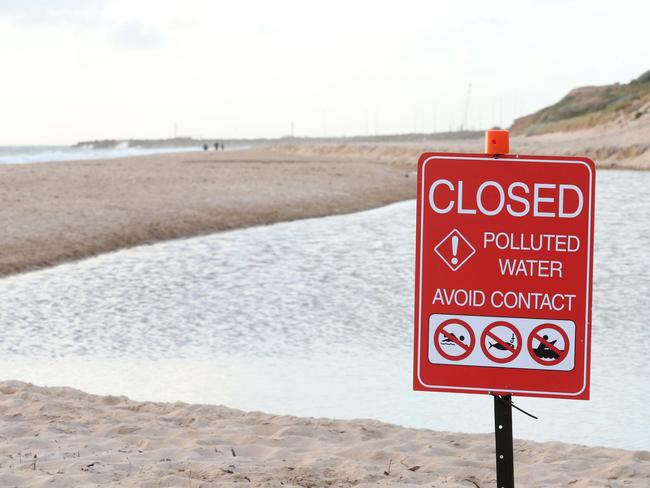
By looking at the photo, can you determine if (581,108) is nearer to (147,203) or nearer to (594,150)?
(594,150)

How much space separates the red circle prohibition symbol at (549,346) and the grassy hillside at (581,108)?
101463mm

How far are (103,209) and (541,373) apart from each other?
2292 centimetres

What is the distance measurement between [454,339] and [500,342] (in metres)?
0.19

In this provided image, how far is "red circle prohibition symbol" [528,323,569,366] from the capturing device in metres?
4.15

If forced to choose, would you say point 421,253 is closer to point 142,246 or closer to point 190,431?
point 190,431

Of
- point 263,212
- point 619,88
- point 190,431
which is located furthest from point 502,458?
point 619,88

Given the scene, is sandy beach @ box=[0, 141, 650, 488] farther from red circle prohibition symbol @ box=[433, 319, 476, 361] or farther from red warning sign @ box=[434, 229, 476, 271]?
red warning sign @ box=[434, 229, 476, 271]

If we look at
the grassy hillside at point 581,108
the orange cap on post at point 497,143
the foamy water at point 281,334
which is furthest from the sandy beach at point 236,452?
the grassy hillside at point 581,108

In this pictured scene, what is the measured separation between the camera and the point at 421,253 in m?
4.21

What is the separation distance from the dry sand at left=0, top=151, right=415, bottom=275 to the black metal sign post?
47.6 ft

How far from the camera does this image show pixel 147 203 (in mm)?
28422

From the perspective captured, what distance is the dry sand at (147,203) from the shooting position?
20953 mm

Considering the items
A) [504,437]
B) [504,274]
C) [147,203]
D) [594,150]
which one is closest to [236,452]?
[504,437]

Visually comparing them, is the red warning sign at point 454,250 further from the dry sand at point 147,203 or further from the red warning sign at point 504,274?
the dry sand at point 147,203
